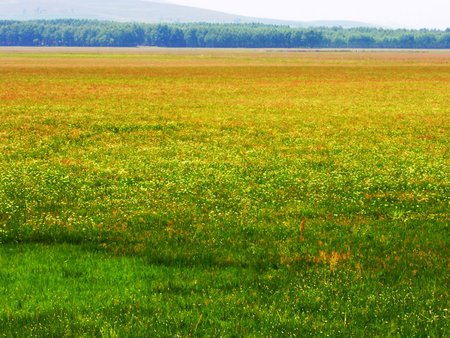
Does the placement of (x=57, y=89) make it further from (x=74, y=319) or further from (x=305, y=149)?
(x=74, y=319)

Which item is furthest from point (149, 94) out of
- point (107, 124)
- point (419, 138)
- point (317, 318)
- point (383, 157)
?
point (317, 318)

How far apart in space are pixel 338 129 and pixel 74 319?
101 feet

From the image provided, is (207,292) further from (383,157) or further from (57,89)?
(57,89)

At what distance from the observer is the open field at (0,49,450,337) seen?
11.0m

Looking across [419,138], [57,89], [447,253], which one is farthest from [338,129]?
[57,89]

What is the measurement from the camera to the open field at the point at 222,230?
10977 mm

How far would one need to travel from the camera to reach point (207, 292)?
39.7ft

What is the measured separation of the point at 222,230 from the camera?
16359mm

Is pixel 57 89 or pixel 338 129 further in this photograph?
pixel 57 89

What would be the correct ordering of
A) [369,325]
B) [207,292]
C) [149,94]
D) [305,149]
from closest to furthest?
[369,325], [207,292], [305,149], [149,94]

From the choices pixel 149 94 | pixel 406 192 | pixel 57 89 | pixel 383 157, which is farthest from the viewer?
pixel 57 89

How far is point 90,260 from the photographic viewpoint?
1401 centimetres

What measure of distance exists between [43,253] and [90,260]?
1.29 m

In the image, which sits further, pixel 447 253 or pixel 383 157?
pixel 383 157
